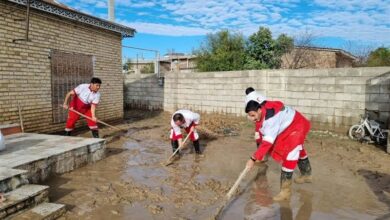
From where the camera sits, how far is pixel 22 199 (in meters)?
3.50

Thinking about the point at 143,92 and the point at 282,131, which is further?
the point at 143,92

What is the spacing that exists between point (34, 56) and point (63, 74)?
3.61 feet

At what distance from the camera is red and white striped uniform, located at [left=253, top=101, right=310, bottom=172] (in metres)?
4.11

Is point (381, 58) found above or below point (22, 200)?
above

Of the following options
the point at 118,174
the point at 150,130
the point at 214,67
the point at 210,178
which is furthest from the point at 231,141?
the point at 214,67

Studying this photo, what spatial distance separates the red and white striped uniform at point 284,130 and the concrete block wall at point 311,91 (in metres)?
4.87

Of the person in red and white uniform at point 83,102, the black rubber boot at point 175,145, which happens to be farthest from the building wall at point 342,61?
the person in red and white uniform at point 83,102

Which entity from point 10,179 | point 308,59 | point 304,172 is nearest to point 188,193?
point 304,172

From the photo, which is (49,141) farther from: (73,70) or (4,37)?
(73,70)

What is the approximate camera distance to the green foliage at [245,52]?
1666cm

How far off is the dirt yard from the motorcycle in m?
0.46

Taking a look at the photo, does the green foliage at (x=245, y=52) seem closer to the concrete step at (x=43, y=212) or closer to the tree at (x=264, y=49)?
the tree at (x=264, y=49)

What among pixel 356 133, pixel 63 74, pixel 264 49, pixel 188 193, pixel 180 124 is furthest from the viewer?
pixel 264 49

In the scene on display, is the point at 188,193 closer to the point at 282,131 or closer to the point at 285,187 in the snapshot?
the point at 285,187
